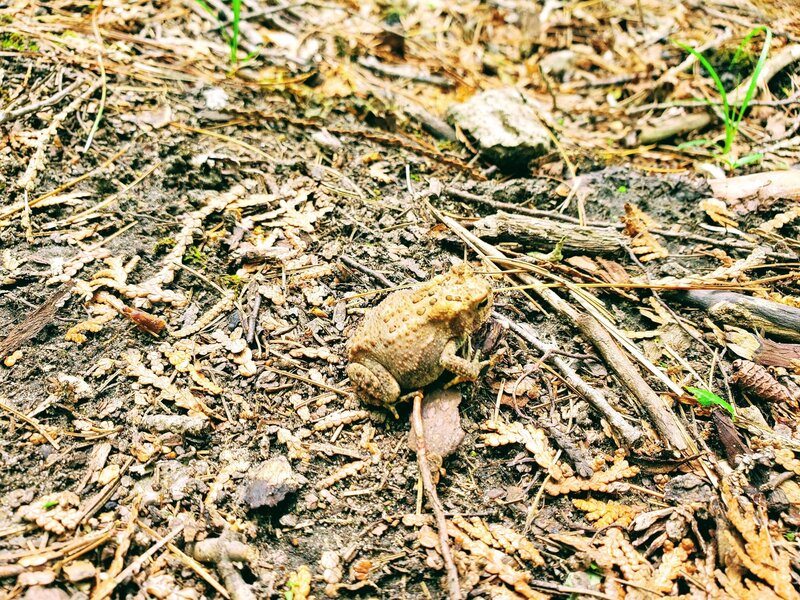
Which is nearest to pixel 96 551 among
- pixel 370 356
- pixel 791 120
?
pixel 370 356

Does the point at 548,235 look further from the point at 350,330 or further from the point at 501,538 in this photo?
the point at 501,538

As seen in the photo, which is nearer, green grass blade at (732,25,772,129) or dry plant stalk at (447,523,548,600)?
dry plant stalk at (447,523,548,600)

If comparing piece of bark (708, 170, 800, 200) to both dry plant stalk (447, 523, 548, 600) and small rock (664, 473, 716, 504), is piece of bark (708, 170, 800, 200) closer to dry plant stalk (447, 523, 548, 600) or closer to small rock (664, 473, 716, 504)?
small rock (664, 473, 716, 504)

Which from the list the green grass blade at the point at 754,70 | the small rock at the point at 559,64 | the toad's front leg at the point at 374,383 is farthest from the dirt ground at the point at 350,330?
the small rock at the point at 559,64

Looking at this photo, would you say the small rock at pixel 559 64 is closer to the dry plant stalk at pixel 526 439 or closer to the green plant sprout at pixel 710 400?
the green plant sprout at pixel 710 400

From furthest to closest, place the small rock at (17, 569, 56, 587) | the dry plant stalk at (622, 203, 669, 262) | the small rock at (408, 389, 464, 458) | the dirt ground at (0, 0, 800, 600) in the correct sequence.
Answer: the dry plant stalk at (622, 203, 669, 262), the small rock at (408, 389, 464, 458), the dirt ground at (0, 0, 800, 600), the small rock at (17, 569, 56, 587)

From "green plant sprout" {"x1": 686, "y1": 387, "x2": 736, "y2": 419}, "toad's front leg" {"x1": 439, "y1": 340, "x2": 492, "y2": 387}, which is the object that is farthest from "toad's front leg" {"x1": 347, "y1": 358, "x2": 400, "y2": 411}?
"green plant sprout" {"x1": 686, "y1": 387, "x2": 736, "y2": 419}
